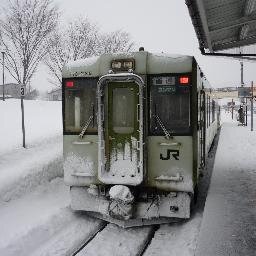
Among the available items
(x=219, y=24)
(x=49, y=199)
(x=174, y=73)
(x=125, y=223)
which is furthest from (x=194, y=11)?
(x=49, y=199)

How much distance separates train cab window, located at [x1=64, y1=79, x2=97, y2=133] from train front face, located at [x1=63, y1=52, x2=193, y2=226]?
2cm

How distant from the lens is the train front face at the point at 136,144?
7.17 metres

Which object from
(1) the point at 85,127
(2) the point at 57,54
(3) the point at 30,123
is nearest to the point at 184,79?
(1) the point at 85,127

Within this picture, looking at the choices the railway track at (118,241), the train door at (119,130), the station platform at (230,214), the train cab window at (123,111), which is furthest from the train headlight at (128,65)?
the railway track at (118,241)

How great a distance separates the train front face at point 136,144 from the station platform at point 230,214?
791mm

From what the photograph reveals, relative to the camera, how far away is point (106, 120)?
7379 mm

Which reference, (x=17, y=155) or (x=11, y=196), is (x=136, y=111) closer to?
(x=11, y=196)

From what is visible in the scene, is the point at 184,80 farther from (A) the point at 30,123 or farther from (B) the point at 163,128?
(A) the point at 30,123

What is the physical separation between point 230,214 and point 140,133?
220cm

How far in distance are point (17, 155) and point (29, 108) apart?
566 inches

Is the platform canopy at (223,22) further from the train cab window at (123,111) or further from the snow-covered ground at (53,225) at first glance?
the snow-covered ground at (53,225)

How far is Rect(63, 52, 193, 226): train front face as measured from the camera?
282 inches

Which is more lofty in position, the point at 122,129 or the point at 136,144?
the point at 122,129

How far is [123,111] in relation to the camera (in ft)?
24.2
